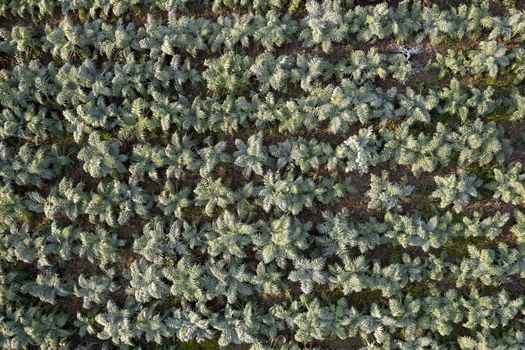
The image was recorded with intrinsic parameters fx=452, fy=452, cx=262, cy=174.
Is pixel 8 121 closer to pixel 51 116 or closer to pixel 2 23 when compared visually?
pixel 51 116

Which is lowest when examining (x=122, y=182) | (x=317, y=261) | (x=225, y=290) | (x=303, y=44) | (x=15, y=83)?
(x=225, y=290)

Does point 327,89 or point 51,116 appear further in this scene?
point 51,116

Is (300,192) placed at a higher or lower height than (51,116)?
lower

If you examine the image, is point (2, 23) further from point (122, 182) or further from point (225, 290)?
point (225, 290)

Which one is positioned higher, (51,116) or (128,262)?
(51,116)

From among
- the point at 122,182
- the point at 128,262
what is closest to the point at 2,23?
the point at 122,182

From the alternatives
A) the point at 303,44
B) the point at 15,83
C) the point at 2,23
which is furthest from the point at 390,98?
the point at 2,23
